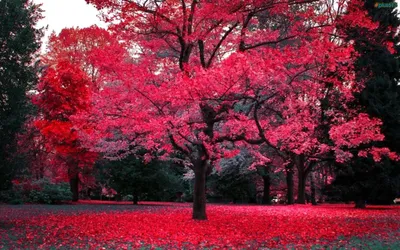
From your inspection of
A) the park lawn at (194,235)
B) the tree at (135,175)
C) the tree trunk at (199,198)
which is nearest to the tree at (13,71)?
the park lawn at (194,235)

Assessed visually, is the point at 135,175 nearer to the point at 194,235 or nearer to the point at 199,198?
the point at 199,198

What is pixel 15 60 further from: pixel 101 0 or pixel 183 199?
pixel 183 199

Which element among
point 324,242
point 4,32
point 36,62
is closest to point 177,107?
point 36,62

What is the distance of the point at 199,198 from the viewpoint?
59.9ft

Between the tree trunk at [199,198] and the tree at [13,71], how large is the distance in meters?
7.31

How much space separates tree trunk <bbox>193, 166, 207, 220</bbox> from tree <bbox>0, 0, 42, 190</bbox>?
7.31 m

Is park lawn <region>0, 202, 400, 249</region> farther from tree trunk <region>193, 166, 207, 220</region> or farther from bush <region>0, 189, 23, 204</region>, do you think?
bush <region>0, 189, 23, 204</region>

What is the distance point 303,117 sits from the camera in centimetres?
2267

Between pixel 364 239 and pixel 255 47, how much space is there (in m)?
9.24

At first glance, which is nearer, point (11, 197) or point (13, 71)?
point (13, 71)

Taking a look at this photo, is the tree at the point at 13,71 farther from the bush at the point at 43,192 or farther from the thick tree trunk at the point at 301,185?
the thick tree trunk at the point at 301,185

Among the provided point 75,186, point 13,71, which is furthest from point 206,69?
point 75,186

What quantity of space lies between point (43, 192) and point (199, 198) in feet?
58.1

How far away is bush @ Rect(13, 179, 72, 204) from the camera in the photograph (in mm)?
31359
